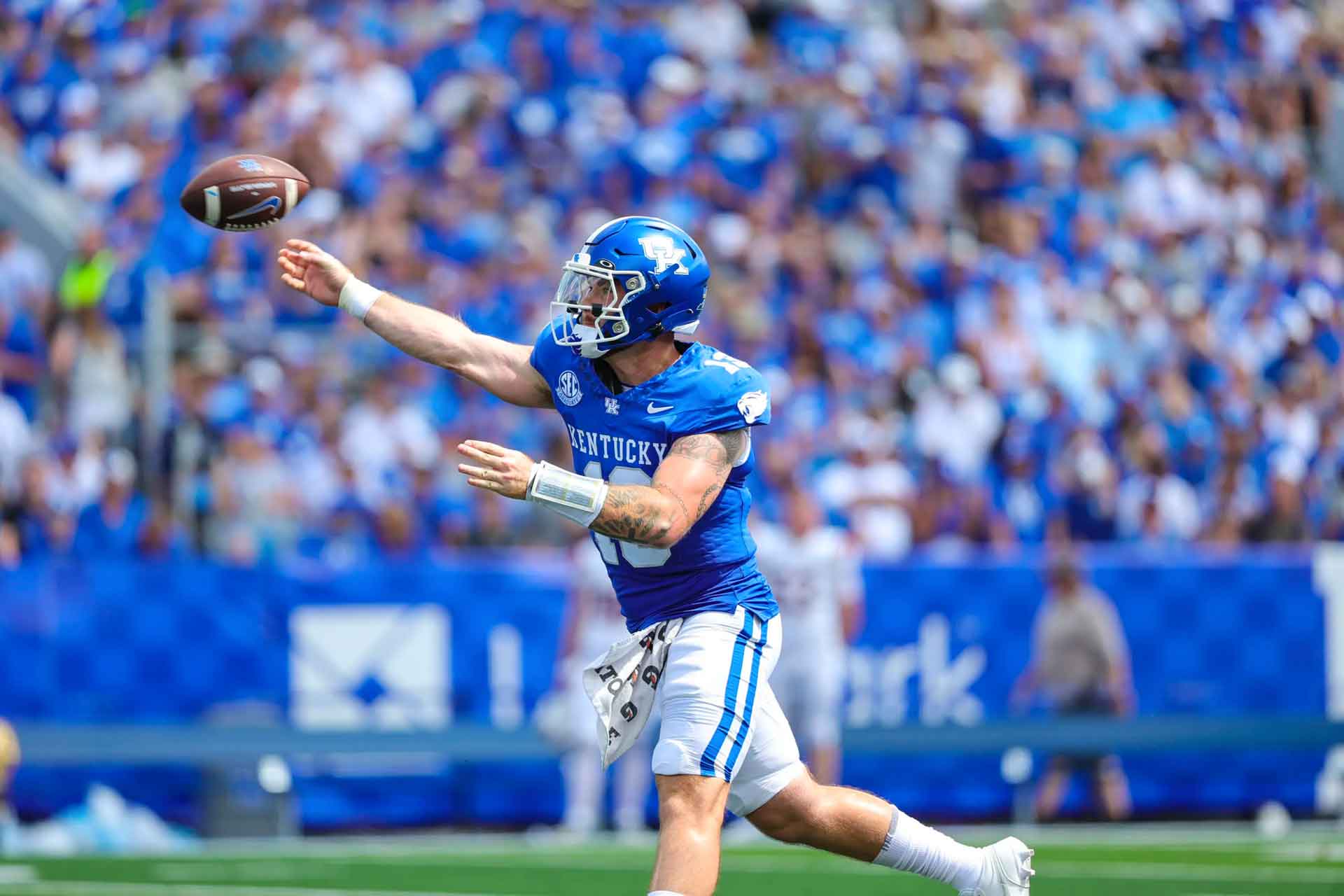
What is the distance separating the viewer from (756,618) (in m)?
5.36

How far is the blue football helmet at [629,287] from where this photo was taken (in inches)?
206

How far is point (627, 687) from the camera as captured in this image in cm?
531

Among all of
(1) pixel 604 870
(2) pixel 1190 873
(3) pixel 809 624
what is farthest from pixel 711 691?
(3) pixel 809 624

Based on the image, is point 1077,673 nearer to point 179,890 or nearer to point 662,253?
point 179,890

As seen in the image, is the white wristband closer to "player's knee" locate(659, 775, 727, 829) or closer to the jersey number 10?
the jersey number 10

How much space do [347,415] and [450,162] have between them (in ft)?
8.71

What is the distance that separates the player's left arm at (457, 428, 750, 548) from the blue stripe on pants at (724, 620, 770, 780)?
16.0 inches

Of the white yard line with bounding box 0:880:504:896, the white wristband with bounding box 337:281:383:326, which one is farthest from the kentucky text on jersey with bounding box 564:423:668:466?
the white yard line with bounding box 0:880:504:896

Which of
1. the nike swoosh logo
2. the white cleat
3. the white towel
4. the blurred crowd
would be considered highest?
the blurred crowd

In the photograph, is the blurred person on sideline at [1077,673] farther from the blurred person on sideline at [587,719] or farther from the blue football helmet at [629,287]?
the blue football helmet at [629,287]

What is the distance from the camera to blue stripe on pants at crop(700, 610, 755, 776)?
5.04 m

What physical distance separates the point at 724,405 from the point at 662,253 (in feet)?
1.44

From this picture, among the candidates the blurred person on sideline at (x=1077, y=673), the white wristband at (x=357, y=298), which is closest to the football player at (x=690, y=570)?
the white wristband at (x=357, y=298)

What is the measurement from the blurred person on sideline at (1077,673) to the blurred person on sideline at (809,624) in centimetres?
139
